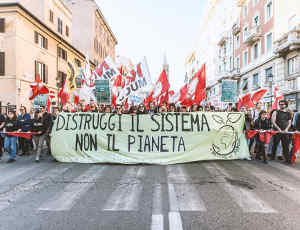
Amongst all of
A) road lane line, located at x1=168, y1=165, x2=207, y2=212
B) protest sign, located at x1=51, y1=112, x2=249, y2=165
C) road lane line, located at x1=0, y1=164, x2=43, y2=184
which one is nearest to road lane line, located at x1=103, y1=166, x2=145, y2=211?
road lane line, located at x1=168, y1=165, x2=207, y2=212

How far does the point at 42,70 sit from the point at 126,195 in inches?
921

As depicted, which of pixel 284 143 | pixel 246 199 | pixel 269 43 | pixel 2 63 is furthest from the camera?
pixel 269 43

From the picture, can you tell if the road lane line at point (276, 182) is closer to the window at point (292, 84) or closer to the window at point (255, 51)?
the window at point (292, 84)

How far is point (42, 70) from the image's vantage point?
80.6ft

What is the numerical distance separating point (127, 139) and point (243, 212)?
4518 mm

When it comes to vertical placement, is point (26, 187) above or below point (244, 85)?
below

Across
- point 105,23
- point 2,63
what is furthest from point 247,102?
point 105,23

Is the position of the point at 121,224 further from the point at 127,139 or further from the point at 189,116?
the point at 189,116

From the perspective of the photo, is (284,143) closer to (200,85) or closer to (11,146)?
(200,85)

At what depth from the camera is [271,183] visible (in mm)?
5164

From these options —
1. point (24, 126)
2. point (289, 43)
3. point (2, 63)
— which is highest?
point (289, 43)

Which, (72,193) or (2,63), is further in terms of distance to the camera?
(2,63)

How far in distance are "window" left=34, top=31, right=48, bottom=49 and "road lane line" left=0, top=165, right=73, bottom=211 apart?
20619 millimetres

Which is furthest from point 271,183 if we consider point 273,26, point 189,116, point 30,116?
point 273,26
